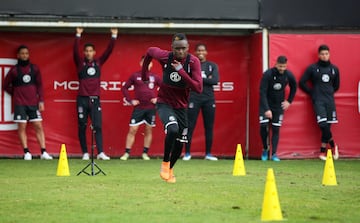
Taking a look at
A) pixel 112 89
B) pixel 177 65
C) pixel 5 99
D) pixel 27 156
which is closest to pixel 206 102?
pixel 112 89

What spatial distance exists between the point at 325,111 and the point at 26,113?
22.6ft

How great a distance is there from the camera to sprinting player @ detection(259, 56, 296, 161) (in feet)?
63.8

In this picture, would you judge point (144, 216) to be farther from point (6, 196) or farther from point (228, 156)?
point (228, 156)

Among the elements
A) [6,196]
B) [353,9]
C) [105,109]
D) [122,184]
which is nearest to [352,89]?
[353,9]

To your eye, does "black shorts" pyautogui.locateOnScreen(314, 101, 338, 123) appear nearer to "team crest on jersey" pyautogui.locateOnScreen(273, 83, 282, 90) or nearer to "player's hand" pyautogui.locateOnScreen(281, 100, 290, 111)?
"player's hand" pyautogui.locateOnScreen(281, 100, 290, 111)

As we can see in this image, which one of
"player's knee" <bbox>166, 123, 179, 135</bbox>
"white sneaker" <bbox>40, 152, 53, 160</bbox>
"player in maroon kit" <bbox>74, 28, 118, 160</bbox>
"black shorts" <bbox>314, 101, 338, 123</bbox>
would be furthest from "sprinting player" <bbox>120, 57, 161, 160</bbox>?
"player's knee" <bbox>166, 123, 179, 135</bbox>

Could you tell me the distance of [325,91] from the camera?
19.8 metres

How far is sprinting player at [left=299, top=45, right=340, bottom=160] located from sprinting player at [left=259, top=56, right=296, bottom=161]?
25.1 inches

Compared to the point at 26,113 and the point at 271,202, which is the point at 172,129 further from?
the point at 26,113

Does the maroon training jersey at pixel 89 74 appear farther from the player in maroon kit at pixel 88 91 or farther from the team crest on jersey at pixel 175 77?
the team crest on jersey at pixel 175 77

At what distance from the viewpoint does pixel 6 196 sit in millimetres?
11383

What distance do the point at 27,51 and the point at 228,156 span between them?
18.0 ft

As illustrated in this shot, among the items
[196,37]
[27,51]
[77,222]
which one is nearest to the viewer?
[77,222]

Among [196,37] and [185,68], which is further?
[196,37]
